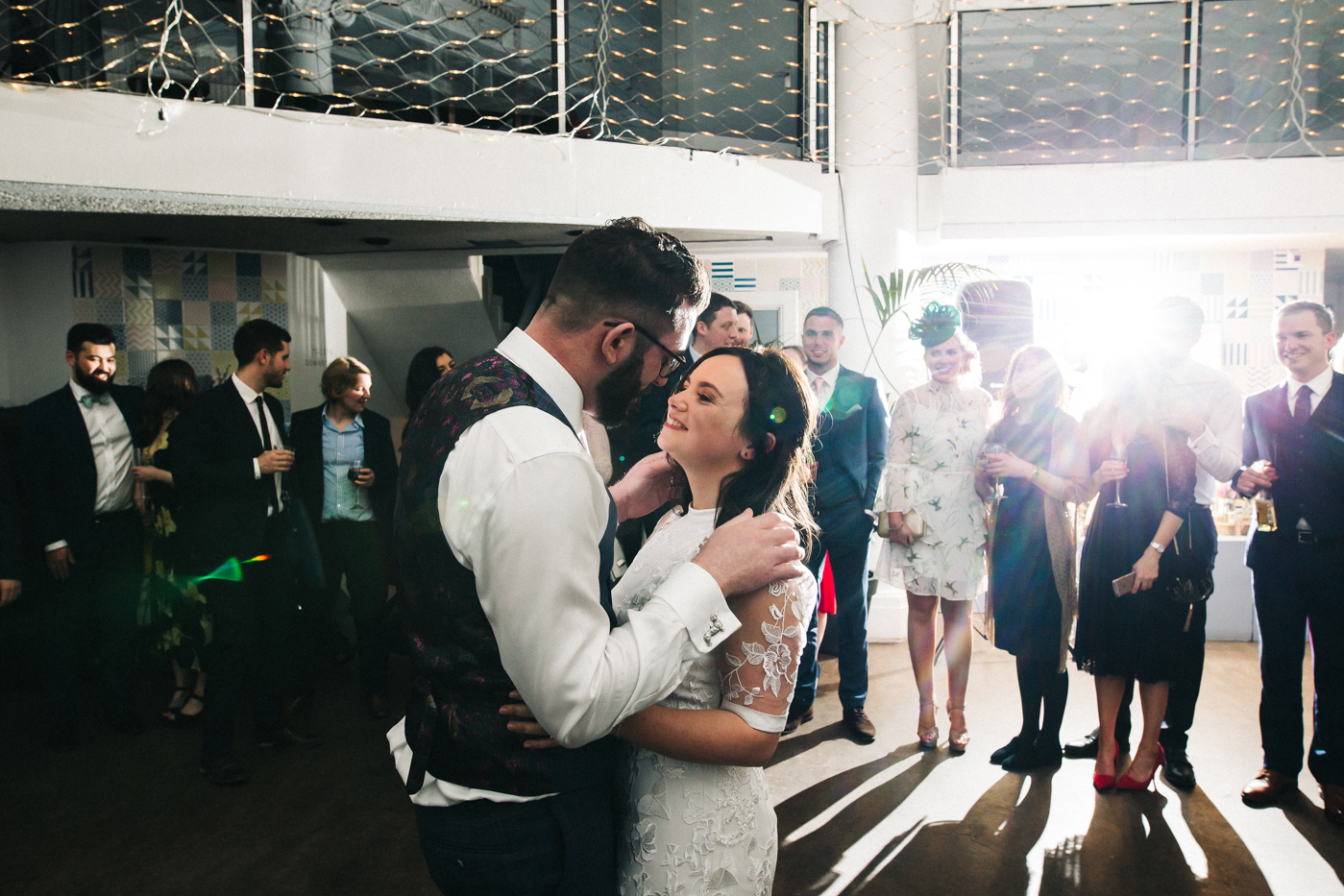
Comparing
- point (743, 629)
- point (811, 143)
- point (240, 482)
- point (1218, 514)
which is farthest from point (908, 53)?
point (743, 629)

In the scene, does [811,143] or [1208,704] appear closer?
[1208,704]

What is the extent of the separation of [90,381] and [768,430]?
3.34 meters

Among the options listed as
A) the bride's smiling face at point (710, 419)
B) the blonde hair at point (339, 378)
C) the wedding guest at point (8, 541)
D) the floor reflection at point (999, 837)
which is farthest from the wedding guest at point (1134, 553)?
the wedding guest at point (8, 541)

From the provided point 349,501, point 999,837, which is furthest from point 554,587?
point 349,501

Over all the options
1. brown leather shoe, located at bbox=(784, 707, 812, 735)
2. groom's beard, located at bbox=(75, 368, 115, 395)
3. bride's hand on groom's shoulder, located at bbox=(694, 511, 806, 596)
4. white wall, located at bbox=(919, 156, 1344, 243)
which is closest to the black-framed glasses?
bride's hand on groom's shoulder, located at bbox=(694, 511, 806, 596)

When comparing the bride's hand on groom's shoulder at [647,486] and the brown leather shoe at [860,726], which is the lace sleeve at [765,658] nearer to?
the bride's hand on groom's shoulder at [647,486]

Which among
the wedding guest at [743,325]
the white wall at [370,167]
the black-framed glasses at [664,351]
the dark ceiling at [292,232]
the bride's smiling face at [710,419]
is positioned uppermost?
the white wall at [370,167]

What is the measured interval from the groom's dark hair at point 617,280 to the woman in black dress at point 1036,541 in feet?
7.01

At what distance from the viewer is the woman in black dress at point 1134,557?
2.65 metres

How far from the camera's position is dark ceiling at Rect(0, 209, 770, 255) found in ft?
12.1

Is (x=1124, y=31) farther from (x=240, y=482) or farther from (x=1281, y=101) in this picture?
(x=240, y=482)

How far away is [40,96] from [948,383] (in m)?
3.60

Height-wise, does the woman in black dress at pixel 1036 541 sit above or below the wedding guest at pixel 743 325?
below

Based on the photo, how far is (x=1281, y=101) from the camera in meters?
5.15
